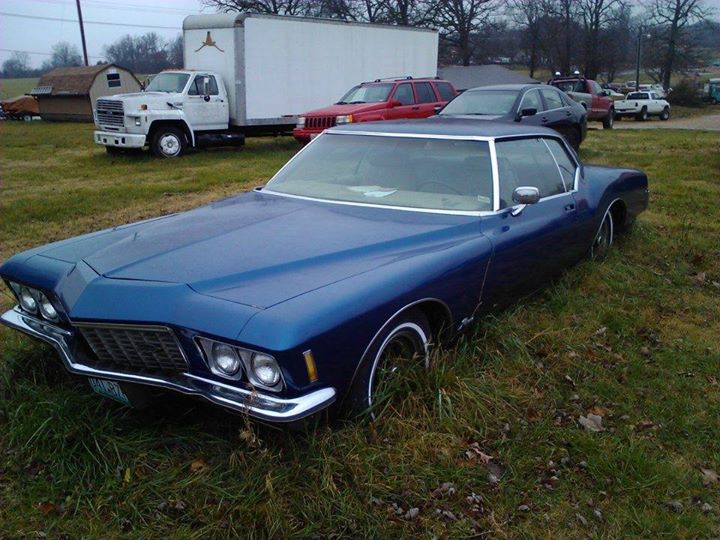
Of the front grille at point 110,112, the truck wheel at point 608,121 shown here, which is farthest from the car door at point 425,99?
the truck wheel at point 608,121

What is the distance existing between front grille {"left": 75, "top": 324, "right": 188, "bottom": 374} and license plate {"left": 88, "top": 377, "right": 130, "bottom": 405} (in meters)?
0.08

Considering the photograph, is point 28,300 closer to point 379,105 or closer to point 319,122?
point 319,122

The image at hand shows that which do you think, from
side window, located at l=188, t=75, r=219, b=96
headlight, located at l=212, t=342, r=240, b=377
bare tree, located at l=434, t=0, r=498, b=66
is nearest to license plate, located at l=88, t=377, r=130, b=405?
headlight, located at l=212, t=342, r=240, b=377

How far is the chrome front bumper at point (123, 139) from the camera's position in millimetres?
14117

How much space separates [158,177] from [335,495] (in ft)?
33.6

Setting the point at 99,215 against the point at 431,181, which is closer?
the point at 431,181

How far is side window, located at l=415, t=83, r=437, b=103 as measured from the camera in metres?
15.0

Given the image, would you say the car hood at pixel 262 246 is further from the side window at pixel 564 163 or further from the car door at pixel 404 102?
the car door at pixel 404 102

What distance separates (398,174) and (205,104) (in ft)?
38.6

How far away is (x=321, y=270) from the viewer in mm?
3184

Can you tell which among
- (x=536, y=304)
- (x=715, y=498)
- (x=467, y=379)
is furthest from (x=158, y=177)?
(x=715, y=498)

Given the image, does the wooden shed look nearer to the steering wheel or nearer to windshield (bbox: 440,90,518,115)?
windshield (bbox: 440,90,518,115)

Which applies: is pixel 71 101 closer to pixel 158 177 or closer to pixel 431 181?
pixel 158 177

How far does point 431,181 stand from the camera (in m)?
4.36
